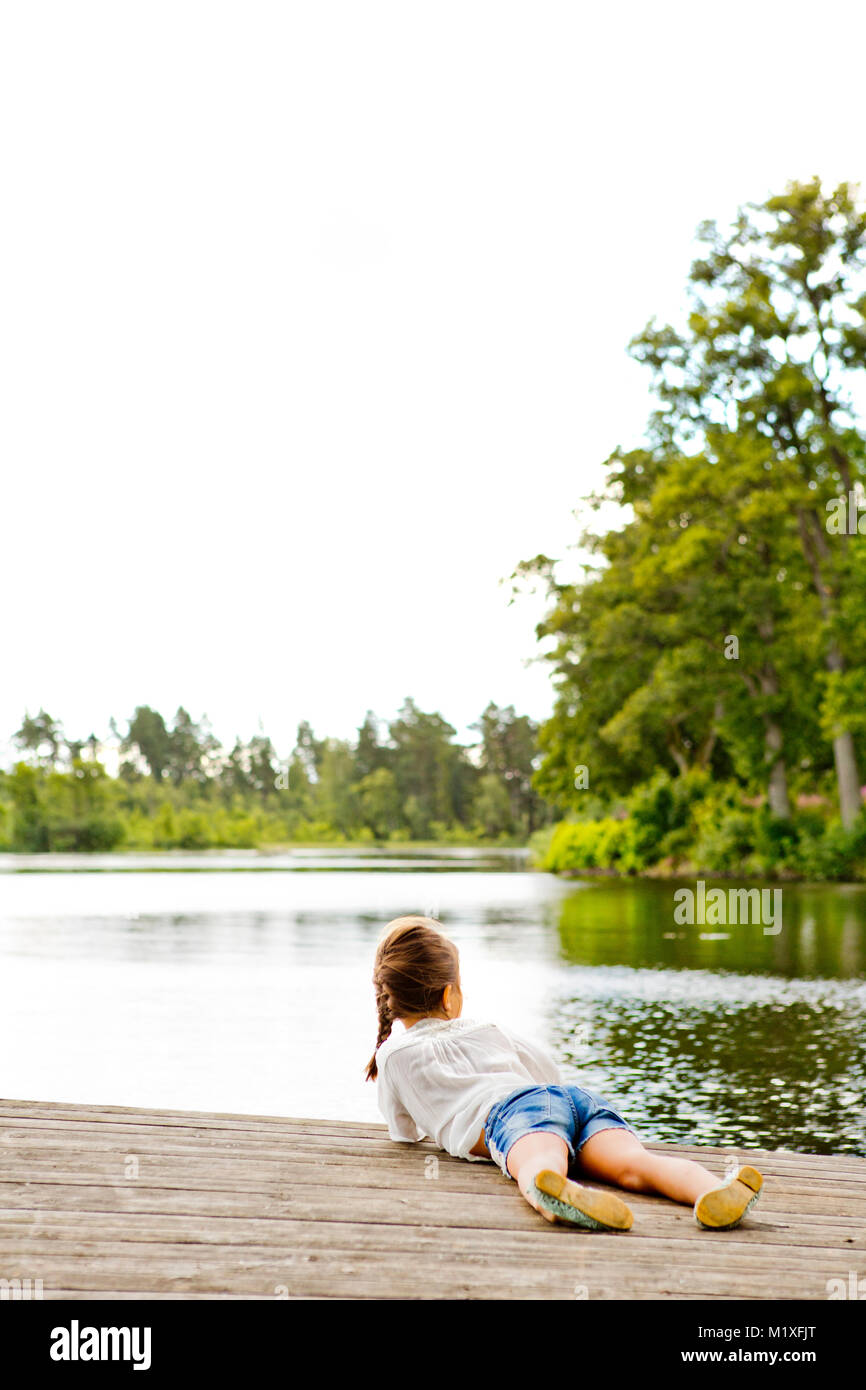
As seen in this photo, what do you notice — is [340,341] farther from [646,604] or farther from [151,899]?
[151,899]

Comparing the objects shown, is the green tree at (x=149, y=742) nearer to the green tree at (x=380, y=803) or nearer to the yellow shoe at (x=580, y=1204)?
the green tree at (x=380, y=803)

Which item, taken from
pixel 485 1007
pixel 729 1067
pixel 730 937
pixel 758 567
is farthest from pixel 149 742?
pixel 729 1067

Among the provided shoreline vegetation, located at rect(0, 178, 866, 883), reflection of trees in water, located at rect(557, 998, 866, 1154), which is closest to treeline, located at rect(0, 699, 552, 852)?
shoreline vegetation, located at rect(0, 178, 866, 883)

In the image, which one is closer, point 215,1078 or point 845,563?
point 215,1078

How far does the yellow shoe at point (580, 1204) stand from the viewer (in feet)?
12.5

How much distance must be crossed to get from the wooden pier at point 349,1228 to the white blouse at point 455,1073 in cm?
13

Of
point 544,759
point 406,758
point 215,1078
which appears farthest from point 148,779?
point 215,1078

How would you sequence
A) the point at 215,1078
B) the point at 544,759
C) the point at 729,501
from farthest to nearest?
1. the point at 544,759
2. the point at 729,501
3. the point at 215,1078

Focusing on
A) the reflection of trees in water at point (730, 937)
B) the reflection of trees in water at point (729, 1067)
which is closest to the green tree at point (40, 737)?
the reflection of trees in water at point (730, 937)

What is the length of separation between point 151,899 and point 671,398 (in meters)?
20.0

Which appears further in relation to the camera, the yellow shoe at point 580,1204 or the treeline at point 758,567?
the treeline at point 758,567

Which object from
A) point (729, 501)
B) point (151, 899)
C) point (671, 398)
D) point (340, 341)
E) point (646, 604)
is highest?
point (340, 341)

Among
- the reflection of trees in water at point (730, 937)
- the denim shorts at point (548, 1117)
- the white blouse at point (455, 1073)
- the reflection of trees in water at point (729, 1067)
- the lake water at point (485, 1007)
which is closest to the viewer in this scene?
the denim shorts at point (548, 1117)
